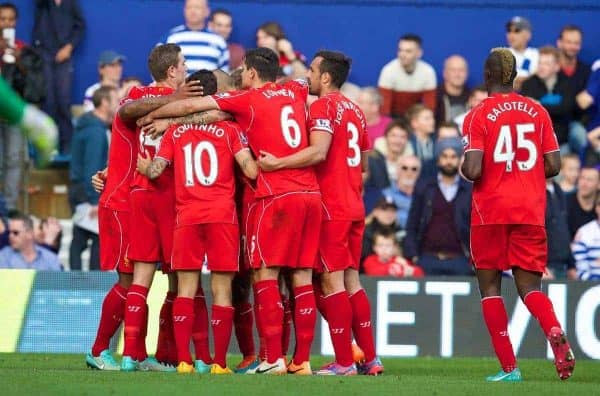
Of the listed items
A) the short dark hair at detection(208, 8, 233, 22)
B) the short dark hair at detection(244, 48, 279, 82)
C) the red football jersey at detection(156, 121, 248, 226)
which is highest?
the short dark hair at detection(208, 8, 233, 22)

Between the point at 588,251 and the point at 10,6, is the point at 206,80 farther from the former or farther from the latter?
the point at 10,6

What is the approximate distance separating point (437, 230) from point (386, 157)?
1.61m

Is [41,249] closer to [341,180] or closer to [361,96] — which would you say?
[361,96]

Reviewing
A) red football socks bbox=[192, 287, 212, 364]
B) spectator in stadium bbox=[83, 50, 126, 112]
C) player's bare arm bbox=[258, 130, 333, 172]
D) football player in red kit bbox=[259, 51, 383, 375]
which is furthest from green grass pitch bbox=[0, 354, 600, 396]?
spectator in stadium bbox=[83, 50, 126, 112]

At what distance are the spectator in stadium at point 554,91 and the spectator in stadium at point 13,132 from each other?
579 centimetres

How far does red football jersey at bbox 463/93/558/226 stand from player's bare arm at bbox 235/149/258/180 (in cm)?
157

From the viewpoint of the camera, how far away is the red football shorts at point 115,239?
11.4 metres

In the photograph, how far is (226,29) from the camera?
1772 centimetres

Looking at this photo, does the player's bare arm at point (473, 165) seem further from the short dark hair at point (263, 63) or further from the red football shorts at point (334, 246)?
the short dark hair at point (263, 63)

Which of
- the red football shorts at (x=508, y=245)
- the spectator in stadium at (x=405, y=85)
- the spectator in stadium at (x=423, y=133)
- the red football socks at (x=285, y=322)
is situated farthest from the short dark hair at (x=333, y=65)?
the spectator in stadium at (x=405, y=85)

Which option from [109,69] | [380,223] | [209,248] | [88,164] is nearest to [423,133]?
[380,223]

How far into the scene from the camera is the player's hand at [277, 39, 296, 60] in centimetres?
1742

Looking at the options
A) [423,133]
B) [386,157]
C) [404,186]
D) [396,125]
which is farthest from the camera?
[423,133]

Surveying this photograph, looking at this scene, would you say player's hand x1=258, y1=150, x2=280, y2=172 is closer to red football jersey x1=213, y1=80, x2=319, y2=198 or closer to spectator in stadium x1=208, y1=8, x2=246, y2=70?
red football jersey x1=213, y1=80, x2=319, y2=198
